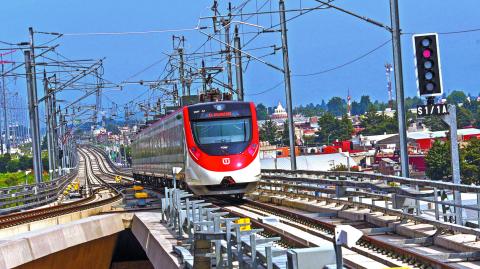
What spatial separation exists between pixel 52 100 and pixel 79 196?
23.2m

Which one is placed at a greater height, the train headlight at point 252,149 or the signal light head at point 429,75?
the signal light head at point 429,75

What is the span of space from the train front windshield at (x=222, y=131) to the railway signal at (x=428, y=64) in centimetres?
1295

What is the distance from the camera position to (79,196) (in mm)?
48812

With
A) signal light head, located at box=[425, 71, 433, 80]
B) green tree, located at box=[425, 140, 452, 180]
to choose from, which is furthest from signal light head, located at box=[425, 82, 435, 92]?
green tree, located at box=[425, 140, 452, 180]

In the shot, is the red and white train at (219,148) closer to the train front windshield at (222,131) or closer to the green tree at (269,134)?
the train front windshield at (222,131)

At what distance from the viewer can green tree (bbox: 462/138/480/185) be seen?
152ft

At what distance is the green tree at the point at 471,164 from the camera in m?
46.2

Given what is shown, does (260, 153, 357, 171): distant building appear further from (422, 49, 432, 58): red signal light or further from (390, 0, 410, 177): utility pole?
(422, 49, 432, 58): red signal light

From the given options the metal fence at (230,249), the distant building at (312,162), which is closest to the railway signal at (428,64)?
the metal fence at (230,249)

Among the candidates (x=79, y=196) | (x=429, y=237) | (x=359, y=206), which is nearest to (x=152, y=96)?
(x=79, y=196)

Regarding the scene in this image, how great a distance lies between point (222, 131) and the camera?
2978 centimetres

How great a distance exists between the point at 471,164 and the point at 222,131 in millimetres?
23569

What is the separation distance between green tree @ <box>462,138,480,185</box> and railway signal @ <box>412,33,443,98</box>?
2866 cm

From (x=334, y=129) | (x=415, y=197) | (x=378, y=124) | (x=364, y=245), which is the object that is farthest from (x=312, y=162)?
(x=378, y=124)
